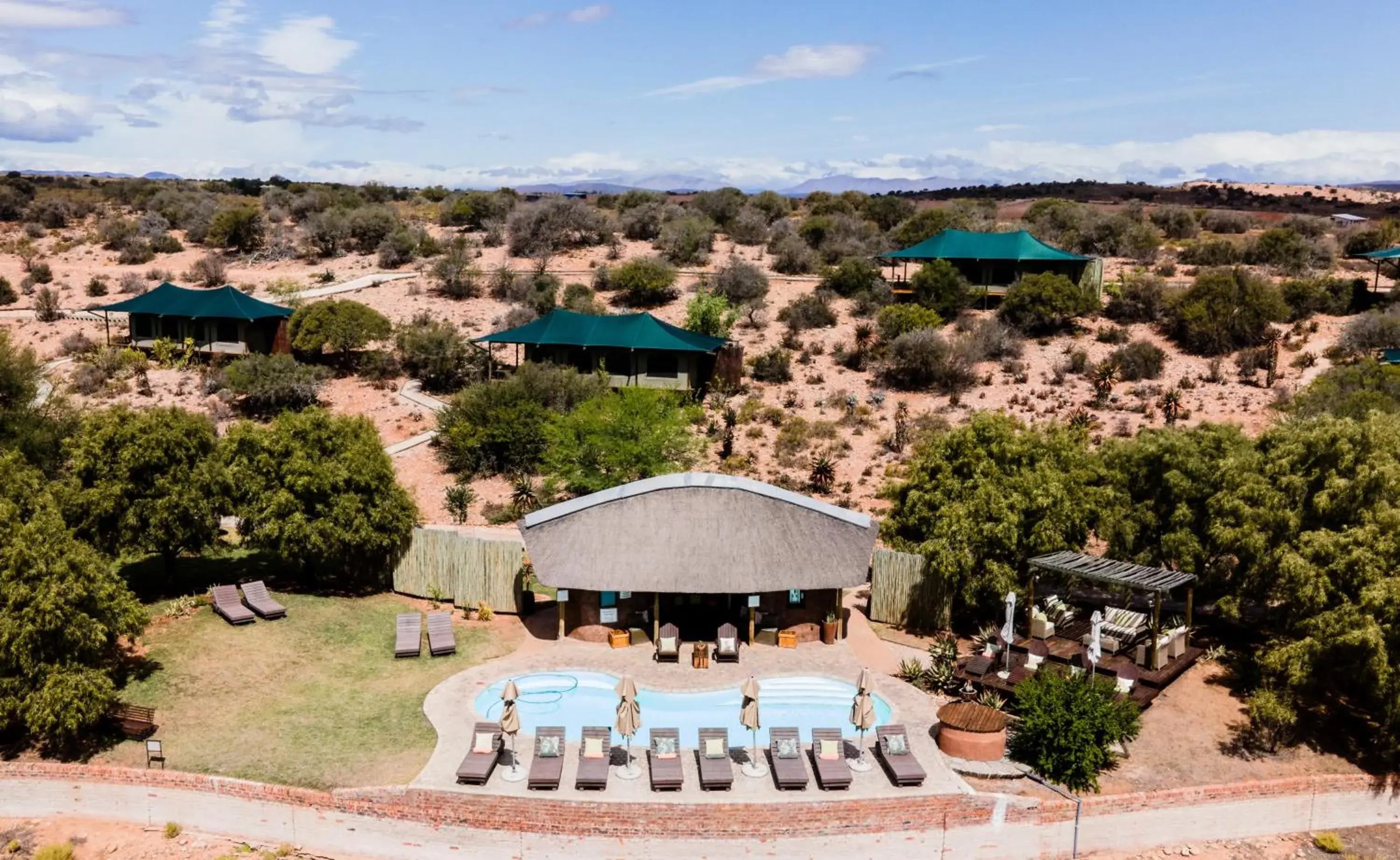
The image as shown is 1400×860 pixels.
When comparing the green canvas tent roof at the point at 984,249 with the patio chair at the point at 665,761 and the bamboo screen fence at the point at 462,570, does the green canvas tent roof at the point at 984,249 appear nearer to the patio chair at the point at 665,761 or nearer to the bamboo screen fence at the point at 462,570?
the bamboo screen fence at the point at 462,570

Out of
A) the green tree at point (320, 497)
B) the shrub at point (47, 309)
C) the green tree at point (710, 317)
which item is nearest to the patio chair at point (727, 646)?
the green tree at point (320, 497)

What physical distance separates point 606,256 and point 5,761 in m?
48.8

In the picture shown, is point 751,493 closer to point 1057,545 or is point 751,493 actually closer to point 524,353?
point 1057,545

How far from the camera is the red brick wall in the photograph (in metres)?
16.0

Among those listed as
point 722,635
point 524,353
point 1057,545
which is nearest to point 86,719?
point 722,635

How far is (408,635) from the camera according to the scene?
72.5 feet

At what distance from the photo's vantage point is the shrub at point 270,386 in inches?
1649

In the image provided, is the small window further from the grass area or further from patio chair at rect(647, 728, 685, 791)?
patio chair at rect(647, 728, 685, 791)

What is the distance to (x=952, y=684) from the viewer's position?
68.0ft

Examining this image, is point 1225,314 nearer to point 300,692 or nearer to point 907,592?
point 907,592

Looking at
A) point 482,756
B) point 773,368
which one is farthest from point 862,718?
point 773,368

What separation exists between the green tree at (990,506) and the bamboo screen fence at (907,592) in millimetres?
204

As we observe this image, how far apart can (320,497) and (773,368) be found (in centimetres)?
2405

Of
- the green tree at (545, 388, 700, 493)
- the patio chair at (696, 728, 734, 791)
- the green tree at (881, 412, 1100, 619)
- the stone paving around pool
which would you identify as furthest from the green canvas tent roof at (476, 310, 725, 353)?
the patio chair at (696, 728, 734, 791)
